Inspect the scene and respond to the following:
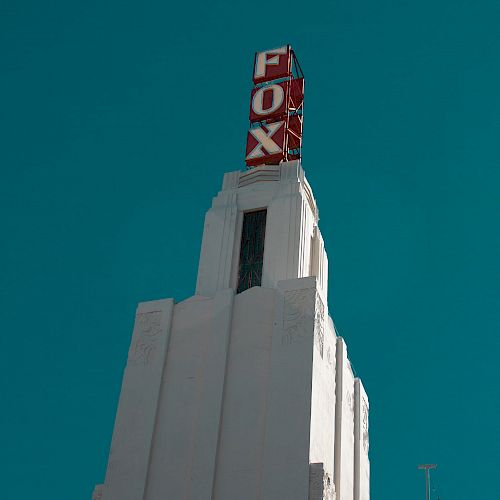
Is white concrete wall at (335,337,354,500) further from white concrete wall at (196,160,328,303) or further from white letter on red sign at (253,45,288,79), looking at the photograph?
white letter on red sign at (253,45,288,79)

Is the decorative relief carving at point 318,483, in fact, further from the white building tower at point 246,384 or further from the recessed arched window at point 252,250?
the recessed arched window at point 252,250

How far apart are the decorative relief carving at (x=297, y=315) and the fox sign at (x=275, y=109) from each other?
34.9 feet

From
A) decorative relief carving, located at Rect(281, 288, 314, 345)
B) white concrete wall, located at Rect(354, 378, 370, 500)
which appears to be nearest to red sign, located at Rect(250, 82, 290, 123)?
decorative relief carving, located at Rect(281, 288, 314, 345)

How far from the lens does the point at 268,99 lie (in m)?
43.9

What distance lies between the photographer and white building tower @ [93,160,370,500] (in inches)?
1121

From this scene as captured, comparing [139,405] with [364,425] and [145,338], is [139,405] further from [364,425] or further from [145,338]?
[364,425]

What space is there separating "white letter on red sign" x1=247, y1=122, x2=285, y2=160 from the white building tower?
13.7ft

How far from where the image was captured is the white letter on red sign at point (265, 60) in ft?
149

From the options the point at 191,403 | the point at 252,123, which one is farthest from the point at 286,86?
the point at 191,403

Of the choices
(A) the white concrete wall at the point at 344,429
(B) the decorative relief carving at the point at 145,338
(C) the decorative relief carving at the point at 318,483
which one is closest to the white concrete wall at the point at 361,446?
(A) the white concrete wall at the point at 344,429

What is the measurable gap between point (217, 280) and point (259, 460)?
9029 millimetres

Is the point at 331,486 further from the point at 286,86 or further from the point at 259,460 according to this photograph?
the point at 286,86

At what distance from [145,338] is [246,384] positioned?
17.2 ft

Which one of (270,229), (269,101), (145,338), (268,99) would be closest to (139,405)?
(145,338)
